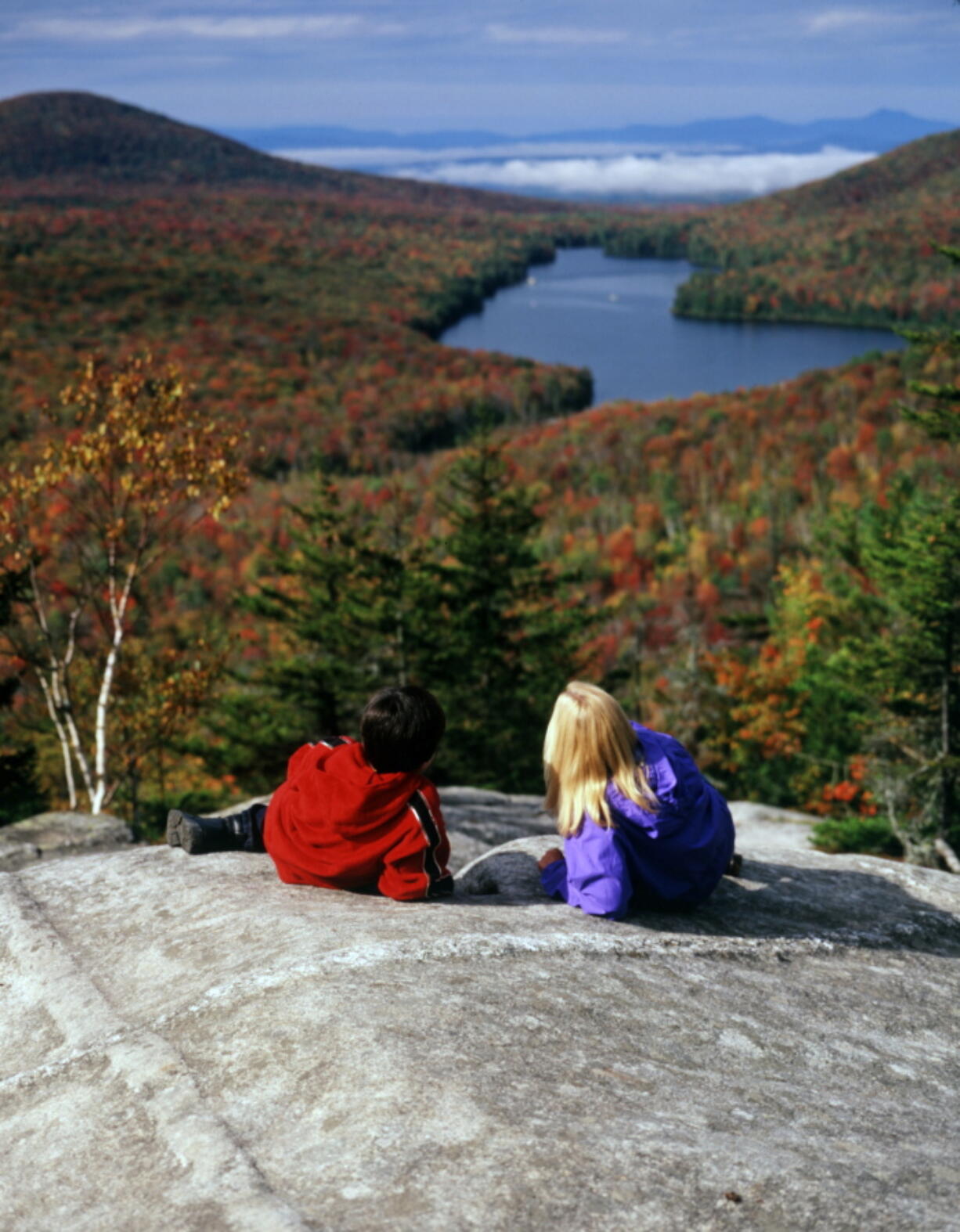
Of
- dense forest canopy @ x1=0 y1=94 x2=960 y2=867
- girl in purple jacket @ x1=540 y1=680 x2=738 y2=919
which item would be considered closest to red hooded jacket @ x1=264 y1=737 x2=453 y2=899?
girl in purple jacket @ x1=540 y1=680 x2=738 y2=919

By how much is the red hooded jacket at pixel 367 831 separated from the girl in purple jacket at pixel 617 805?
64 cm

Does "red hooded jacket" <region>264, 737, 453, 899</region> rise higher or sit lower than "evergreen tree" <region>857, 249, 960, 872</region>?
higher

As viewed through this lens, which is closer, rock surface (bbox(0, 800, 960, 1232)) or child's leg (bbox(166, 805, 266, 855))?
rock surface (bbox(0, 800, 960, 1232))

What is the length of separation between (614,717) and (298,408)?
146620mm

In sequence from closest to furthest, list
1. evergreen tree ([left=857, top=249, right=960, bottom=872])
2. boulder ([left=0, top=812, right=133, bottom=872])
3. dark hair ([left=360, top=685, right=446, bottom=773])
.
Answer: dark hair ([left=360, top=685, right=446, bottom=773]) → boulder ([left=0, top=812, right=133, bottom=872]) → evergreen tree ([left=857, top=249, right=960, bottom=872])

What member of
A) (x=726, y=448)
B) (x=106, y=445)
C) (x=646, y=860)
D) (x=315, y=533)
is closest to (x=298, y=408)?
(x=726, y=448)

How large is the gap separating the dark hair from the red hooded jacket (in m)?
0.12

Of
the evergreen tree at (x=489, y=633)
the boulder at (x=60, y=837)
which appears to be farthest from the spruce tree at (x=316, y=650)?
the boulder at (x=60, y=837)

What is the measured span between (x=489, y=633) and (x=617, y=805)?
64.2 feet

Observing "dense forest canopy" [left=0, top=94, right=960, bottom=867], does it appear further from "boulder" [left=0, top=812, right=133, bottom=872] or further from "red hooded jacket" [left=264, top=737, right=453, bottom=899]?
"red hooded jacket" [left=264, top=737, right=453, bottom=899]

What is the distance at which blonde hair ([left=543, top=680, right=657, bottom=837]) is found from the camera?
512 cm

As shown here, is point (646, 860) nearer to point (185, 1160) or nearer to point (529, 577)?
point (185, 1160)

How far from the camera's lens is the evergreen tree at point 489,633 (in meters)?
24.2

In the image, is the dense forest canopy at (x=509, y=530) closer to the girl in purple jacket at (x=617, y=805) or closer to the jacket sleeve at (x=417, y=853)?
the jacket sleeve at (x=417, y=853)
